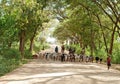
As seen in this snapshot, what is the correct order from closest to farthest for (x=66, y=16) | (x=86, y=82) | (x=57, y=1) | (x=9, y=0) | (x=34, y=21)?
(x=86, y=82), (x=9, y=0), (x=34, y=21), (x=57, y=1), (x=66, y=16)

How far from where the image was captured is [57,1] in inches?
1671

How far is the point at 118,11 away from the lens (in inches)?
1470

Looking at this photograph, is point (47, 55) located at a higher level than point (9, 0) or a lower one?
lower

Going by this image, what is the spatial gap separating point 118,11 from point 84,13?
22.7 ft

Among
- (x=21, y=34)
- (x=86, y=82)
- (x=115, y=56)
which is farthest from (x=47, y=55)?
(x=86, y=82)

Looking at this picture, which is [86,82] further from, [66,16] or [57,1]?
[66,16]

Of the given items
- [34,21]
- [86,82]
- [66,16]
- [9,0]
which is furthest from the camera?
[66,16]

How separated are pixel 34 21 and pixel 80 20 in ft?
26.0

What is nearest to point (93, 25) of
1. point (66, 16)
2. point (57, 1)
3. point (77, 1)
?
point (57, 1)

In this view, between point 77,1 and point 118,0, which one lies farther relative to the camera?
point 77,1

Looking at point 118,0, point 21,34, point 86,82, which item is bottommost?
point 86,82

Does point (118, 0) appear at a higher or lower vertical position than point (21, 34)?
higher

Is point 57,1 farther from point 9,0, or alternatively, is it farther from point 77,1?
point 9,0

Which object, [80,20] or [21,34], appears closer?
[21,34]
